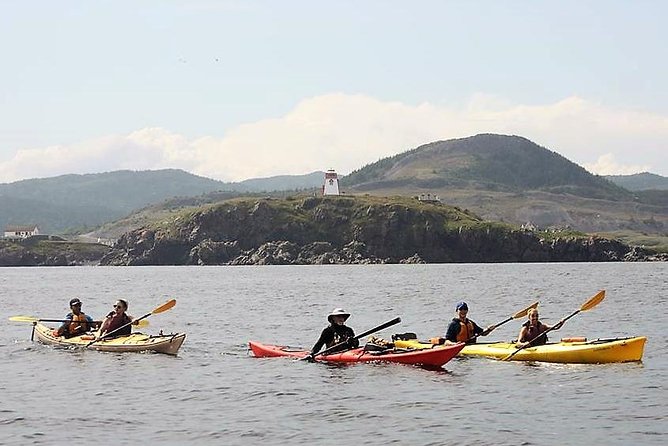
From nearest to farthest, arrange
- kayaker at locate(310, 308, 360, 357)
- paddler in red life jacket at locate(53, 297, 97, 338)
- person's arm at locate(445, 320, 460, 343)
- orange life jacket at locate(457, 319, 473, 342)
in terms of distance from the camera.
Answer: person's arm at locate(445, 320, 460, 343) < orange life jacket at locate(457, 319, 473, 342) < kayaker at locate(310, 308, 360, 357) < paddler in red life jacket at locate(53, 297, 97, 338)

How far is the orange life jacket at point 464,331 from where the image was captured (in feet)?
119

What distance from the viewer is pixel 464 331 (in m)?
36.3

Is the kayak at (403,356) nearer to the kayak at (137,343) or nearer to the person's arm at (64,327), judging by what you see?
the kayak at (137,343)

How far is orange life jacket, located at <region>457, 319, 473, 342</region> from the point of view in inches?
1427

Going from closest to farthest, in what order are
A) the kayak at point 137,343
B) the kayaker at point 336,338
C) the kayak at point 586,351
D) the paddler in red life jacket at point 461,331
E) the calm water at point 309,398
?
the calm water at point 309,398
the kayak at point 586,351
the paddler in red life jacket at point 461,331
the kayaker at point 336,338
the kayak at point 137,343

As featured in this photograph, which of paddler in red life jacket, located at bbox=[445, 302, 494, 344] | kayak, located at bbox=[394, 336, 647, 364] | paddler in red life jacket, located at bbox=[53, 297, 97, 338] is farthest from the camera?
paddler in red life jacket, located at bbox=[53, 297, 97, 338]

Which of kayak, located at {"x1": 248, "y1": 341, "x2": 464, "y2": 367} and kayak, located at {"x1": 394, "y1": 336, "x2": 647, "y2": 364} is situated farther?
kayak, located at {"x1": 394, "y1": 336, "x2": 647, "y2": 364}

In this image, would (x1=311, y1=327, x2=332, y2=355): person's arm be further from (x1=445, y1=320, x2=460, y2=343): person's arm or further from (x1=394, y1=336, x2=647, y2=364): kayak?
(x1=445, y1=320, x2=460, y2=343): person's arm

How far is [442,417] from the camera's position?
2708 centimetres

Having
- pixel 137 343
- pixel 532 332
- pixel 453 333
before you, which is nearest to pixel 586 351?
pixel 532 332

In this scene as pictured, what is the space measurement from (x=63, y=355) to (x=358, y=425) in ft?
65.4

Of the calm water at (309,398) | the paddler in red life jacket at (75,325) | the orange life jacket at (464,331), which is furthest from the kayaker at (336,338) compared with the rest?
the paddler in red life jacket at (75,325)

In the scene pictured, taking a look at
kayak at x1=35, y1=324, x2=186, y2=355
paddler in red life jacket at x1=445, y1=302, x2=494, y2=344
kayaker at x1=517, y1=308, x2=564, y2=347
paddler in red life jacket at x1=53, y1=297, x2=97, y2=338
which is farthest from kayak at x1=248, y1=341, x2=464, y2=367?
paddler in red life jacket at x1=53, y1=297, x2=97, y2=338

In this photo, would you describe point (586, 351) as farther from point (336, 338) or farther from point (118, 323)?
point (118, 323)
